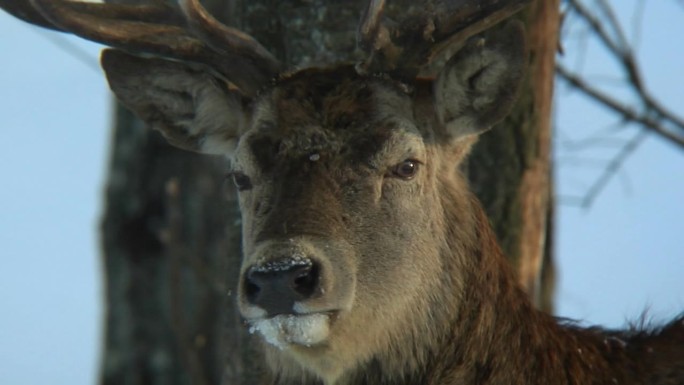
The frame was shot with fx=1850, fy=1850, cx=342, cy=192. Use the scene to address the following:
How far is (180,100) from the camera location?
8469 millimetres

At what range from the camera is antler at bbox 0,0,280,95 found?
8.03 metres

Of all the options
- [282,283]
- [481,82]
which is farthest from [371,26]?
[282,283]

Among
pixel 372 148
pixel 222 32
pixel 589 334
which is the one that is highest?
pixel 222 32

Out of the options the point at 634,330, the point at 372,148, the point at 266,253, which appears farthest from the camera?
the point at 634,330

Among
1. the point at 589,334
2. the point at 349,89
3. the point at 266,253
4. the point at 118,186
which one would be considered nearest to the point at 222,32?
the point at 349,89

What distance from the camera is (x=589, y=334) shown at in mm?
8117

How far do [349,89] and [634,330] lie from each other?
168 cm

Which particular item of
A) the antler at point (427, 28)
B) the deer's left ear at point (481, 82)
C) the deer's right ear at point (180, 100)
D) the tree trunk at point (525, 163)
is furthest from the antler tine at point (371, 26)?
the tree trunk at point (525, 163)

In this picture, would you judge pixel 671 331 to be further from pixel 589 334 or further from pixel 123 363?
pixel 123 363

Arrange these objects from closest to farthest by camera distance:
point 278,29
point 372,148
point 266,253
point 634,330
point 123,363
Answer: point 266,253
point 372,148
point 634,330
point 278,29
point 123,363

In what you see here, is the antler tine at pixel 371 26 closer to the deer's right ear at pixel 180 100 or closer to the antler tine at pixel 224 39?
the antler tine at pixel 224 39

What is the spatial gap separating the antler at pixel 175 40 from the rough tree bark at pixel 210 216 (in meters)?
0.86

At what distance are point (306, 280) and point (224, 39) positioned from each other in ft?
4.41

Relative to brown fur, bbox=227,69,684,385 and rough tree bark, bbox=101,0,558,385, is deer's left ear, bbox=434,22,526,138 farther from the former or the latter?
rough tree bark, bbox=101,0,558,385
